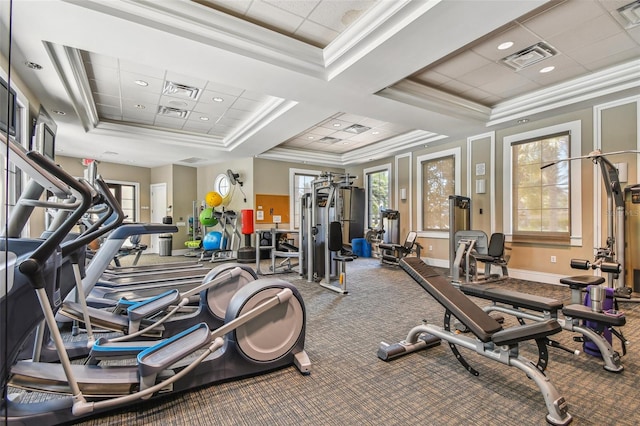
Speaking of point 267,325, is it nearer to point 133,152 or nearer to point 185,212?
point 133,152

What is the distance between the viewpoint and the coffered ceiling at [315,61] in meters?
2.77

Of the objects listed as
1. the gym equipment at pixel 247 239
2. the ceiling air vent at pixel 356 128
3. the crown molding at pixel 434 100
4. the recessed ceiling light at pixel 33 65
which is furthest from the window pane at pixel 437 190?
Result: the recessed ceiling light at pixel 33 65

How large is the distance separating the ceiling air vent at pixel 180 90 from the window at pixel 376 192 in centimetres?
521

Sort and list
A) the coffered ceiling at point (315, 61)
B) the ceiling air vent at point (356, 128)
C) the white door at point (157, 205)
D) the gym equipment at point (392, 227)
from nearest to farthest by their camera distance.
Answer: the coffered ceiling at point (315, 61)
the ceiling air vent at point (356, 128)
the gym equipment at point (392, 227)
the white door at point (157, 205)

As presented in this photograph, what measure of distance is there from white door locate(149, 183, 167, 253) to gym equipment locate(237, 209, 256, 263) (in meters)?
3.35

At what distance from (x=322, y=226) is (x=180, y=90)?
301 centimetres

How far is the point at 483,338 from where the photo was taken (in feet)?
6.07

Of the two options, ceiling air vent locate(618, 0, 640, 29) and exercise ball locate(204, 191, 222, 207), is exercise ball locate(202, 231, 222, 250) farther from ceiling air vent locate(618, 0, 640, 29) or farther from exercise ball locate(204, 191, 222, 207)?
ceiling air vent locate(618, 0, 640, 29)

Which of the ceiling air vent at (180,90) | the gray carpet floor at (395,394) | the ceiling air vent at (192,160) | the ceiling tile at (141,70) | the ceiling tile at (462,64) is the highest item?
the ceiling tile at (462,64)

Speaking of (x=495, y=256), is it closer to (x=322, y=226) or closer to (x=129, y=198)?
(x=322, y=226)

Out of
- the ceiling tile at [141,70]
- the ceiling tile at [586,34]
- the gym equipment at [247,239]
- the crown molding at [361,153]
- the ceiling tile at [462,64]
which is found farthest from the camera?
the gym equipment at [247,239]

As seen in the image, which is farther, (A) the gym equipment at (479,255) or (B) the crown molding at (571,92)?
(A) the gym equipment at (479,255)

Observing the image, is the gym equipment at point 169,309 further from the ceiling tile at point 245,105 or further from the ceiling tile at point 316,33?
the ceiling tile at point 245,105

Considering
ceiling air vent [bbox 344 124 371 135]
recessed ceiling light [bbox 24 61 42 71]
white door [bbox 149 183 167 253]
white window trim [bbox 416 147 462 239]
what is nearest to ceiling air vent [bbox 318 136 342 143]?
ceiling air vent [bbox 344 124 371 135]
